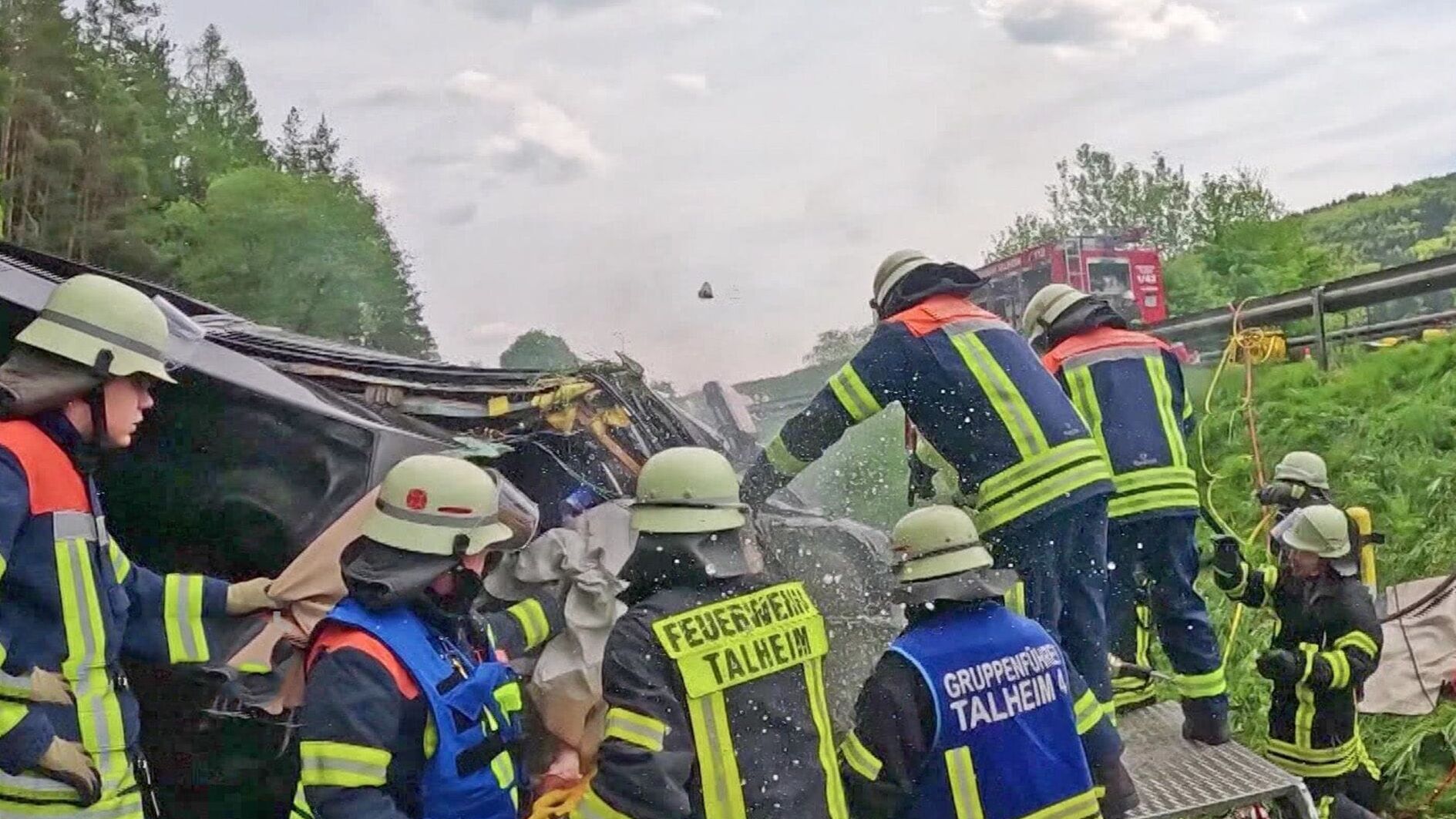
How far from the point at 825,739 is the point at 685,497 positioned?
0.62 m

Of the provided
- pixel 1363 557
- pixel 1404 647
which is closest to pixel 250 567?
pixel 1363 557

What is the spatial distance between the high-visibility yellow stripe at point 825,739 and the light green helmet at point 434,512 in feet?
→ 2.44

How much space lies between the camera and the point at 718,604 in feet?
8.30

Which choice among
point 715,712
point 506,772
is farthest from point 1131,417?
point 506,772

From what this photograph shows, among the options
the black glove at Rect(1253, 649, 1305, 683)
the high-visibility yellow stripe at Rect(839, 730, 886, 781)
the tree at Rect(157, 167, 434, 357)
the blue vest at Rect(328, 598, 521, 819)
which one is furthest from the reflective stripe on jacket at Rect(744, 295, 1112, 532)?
the tree at Rect(157, 167, 434, 357)

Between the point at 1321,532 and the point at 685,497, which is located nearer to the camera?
the point at 685,497

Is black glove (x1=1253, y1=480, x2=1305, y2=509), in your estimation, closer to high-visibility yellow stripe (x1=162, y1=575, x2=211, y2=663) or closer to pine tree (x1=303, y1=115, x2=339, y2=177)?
high-visibility yellow stripe (x1=162, y1=575, x2=211, y2=663)

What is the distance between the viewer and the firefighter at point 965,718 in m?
2.67

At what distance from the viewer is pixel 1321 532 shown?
4.66 metres

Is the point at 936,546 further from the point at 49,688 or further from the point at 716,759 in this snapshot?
the point at 49,688

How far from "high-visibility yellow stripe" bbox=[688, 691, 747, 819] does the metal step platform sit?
1677mm

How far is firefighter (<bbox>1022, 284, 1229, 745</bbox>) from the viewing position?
4504 mm

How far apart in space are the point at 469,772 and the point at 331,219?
108 ft

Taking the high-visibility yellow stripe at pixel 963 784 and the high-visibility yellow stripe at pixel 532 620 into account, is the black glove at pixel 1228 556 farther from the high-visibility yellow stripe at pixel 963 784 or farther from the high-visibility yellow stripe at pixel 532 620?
the high-visibility yellow stripe at pixel 532 620
